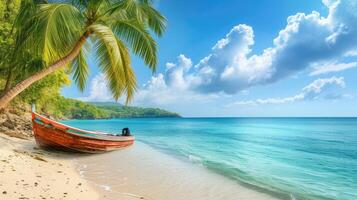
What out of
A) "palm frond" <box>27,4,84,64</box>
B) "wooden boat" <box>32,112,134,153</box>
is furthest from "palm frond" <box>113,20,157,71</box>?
"wooden boat" <box>32,112,134,153</box>

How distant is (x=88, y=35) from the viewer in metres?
7.31

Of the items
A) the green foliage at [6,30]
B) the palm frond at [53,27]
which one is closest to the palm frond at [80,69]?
the palm frond at [53,27]

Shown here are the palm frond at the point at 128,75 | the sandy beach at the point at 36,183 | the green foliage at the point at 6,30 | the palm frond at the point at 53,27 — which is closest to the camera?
the sandy beach at the point at 36,183

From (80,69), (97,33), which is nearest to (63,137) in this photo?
(80,69)

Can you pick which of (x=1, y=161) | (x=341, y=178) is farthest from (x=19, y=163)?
(x=341, y=178)

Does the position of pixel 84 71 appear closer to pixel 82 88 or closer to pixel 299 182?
pixel 82 88

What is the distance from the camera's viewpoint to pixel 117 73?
26.2 ft

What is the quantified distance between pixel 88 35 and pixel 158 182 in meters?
4.71

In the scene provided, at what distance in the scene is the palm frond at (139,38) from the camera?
815 cm

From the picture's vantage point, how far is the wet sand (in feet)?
24.8

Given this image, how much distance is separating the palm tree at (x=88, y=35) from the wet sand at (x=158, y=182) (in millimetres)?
2521

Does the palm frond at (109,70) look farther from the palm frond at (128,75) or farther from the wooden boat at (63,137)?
the wooden boat at (63,137)

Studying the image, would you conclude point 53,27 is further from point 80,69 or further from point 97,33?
point 80,69

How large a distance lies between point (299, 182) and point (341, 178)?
8.86ft
